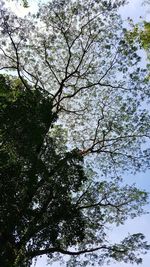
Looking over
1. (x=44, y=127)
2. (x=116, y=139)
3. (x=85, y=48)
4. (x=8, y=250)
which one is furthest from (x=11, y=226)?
(x=85, y=48)

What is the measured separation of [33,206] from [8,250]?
2.30m

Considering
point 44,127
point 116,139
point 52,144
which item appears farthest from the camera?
point 116,139

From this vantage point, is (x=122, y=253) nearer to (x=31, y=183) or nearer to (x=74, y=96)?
(x=31, y=183)

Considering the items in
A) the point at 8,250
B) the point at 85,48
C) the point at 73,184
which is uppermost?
the point at 85,48

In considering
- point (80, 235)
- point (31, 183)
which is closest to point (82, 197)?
point (80, 235)

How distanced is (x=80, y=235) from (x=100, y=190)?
4.25 m

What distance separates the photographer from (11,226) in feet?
56.0

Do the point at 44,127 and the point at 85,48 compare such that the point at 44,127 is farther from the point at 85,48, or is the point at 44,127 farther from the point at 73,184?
the point at 85,48

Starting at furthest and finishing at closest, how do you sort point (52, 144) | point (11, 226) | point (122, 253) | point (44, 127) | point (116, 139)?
point (116, 139) < point (122, 253) < point (52, 144) < point (44, 127) < point (11, 226)

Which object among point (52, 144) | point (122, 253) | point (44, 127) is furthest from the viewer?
point (122, 253)

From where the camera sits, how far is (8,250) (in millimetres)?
17203

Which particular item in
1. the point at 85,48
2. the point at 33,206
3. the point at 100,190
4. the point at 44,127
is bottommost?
the point at 33,206

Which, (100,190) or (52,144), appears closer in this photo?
(52,144)

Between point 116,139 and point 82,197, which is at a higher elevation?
point 116,139
